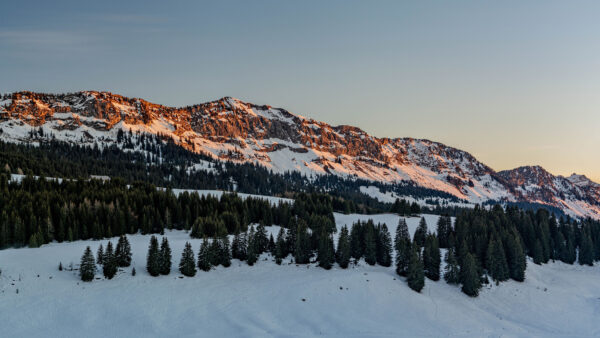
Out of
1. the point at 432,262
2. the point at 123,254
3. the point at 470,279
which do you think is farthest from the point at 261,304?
the point at 470,279

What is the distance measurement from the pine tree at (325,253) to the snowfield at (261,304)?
1.96 meters

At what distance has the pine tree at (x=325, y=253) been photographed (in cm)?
8106

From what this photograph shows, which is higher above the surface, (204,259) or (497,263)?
(204,259)

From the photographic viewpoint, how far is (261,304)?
58.3 meters

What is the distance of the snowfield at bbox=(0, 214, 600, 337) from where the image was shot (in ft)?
161

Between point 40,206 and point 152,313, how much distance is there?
192ft

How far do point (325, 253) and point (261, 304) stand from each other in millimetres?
25562

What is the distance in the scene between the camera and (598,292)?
86375 millimetres

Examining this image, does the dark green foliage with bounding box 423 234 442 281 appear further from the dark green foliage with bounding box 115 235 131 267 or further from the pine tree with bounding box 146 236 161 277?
the dark green foliage with bounding box 115 235 131 267

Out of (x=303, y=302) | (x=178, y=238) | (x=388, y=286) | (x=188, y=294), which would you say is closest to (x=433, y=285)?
(x=388, y=286)

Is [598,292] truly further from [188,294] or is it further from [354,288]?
[188,294]

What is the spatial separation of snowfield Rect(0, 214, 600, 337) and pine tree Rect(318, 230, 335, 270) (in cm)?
196

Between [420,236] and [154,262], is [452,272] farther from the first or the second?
[154,262]

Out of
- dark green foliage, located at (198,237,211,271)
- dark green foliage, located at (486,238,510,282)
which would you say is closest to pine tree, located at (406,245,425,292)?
dark green foliage, located at (486,238,510,282)
